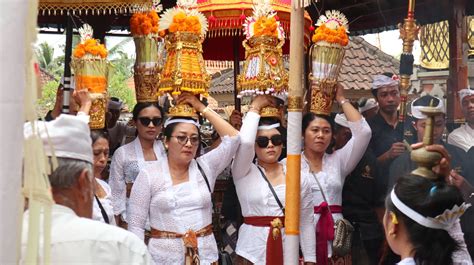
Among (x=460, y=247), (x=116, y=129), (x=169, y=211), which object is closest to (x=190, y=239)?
(x=169, y=211)

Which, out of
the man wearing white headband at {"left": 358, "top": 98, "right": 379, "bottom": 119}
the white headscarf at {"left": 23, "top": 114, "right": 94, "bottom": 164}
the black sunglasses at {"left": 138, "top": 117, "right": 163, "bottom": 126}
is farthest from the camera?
the man wearing white headband at {"left": 358, "top": 98, "right": 379, "bottom": 119}

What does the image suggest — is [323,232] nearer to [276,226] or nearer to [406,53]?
[276,226]

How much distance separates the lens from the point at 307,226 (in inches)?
221

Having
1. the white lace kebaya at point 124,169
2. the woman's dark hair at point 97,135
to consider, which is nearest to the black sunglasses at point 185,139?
the woman's dark hair at point 97,135

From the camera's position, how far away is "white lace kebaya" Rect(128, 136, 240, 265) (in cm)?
521

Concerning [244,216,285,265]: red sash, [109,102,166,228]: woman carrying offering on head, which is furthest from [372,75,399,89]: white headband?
[109,102,166,228]: woman carrying offering on head

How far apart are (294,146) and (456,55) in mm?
2791

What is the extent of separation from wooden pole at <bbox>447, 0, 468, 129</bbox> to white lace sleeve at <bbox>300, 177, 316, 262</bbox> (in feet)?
5.67

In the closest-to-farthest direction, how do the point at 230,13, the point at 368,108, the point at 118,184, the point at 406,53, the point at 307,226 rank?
the point at 307,226 → the point at 118,184 → the point at 406,53 → the point at 230,13 → the point at 368,108

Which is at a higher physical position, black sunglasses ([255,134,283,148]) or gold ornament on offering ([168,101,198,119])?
gold ornament on offering ([168,101,198,119])

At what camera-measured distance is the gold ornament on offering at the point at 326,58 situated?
5.67 m

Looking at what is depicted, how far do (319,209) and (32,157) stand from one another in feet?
12.3

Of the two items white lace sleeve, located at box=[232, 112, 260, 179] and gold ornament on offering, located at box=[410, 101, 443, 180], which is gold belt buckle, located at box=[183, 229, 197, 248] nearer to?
white lace sleeve, located at box=[232, 112, 260, 179]

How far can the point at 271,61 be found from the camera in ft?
18.8
